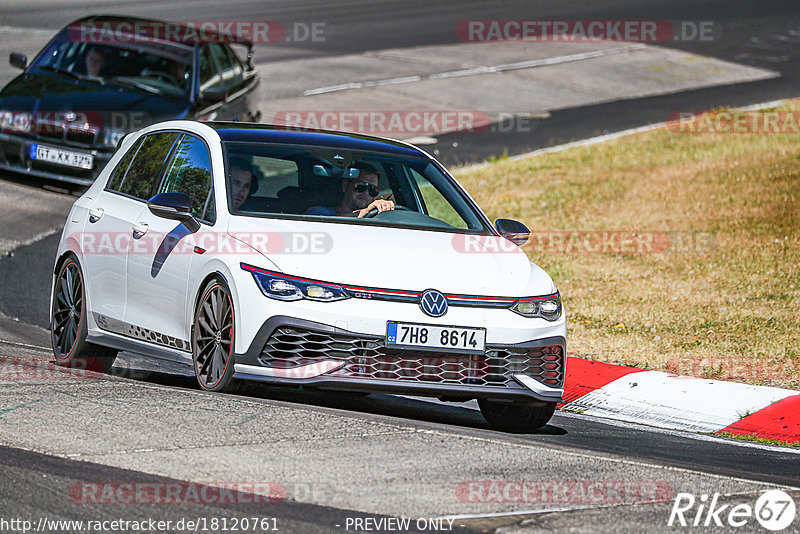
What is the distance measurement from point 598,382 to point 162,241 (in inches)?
135

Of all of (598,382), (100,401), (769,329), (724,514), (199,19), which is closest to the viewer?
(724,514)

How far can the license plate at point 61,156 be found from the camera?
1472 centimetres

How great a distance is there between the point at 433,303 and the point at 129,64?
10.0m

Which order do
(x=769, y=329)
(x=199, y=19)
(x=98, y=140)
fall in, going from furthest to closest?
(x=199, y=19)
(x=98, y=140)
(x=769, y=329)

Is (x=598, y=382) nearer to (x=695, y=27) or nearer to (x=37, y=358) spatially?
(x=37, y=358)

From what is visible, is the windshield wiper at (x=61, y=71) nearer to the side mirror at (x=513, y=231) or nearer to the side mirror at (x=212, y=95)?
the side mirror at (x=212, y=95)

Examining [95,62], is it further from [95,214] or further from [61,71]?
[95,214]

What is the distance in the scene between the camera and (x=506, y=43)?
3047 cm

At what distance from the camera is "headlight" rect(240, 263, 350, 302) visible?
700cm

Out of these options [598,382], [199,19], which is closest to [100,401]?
[598,382]

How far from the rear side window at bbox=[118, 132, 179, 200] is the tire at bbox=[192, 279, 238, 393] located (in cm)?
143
